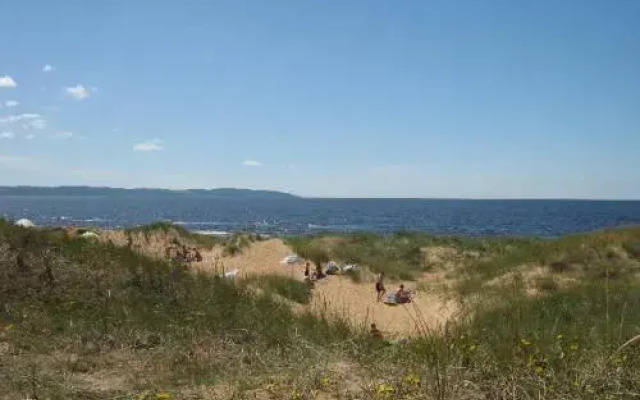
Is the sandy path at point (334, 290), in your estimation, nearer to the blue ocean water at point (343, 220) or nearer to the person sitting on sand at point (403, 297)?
the person sitting on sand at point (403, 297)

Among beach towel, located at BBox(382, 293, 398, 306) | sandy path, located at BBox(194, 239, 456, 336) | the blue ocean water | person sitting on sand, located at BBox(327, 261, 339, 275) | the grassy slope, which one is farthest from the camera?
the blue ocean water

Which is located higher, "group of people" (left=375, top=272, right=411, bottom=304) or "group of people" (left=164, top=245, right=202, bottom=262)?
"group of people" (left=164, top=245, right=202, bottom=262)

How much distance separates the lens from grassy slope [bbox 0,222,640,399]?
4.94 m

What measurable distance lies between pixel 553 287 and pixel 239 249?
11.6 metres

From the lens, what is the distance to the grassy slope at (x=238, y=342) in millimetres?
4941

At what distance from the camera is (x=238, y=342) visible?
725 cm

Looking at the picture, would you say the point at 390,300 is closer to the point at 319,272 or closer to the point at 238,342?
the point at 319,272

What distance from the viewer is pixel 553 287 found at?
14.7m

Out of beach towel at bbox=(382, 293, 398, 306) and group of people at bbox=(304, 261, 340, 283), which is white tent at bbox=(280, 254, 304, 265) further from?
beach towel at bbox=(382, 293, 398, 306)

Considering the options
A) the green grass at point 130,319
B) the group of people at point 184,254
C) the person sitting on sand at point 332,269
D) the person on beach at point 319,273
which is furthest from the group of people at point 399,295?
→ the group of people at point 184,254

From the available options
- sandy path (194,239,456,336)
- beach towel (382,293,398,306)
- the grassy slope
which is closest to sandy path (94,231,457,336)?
sandy path (194,239,456,336)

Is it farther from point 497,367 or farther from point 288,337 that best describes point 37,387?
point 497,367

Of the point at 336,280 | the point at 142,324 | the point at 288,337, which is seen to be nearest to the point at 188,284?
the point at 142,324

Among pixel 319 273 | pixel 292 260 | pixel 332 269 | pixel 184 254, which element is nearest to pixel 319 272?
pixel 319 273
